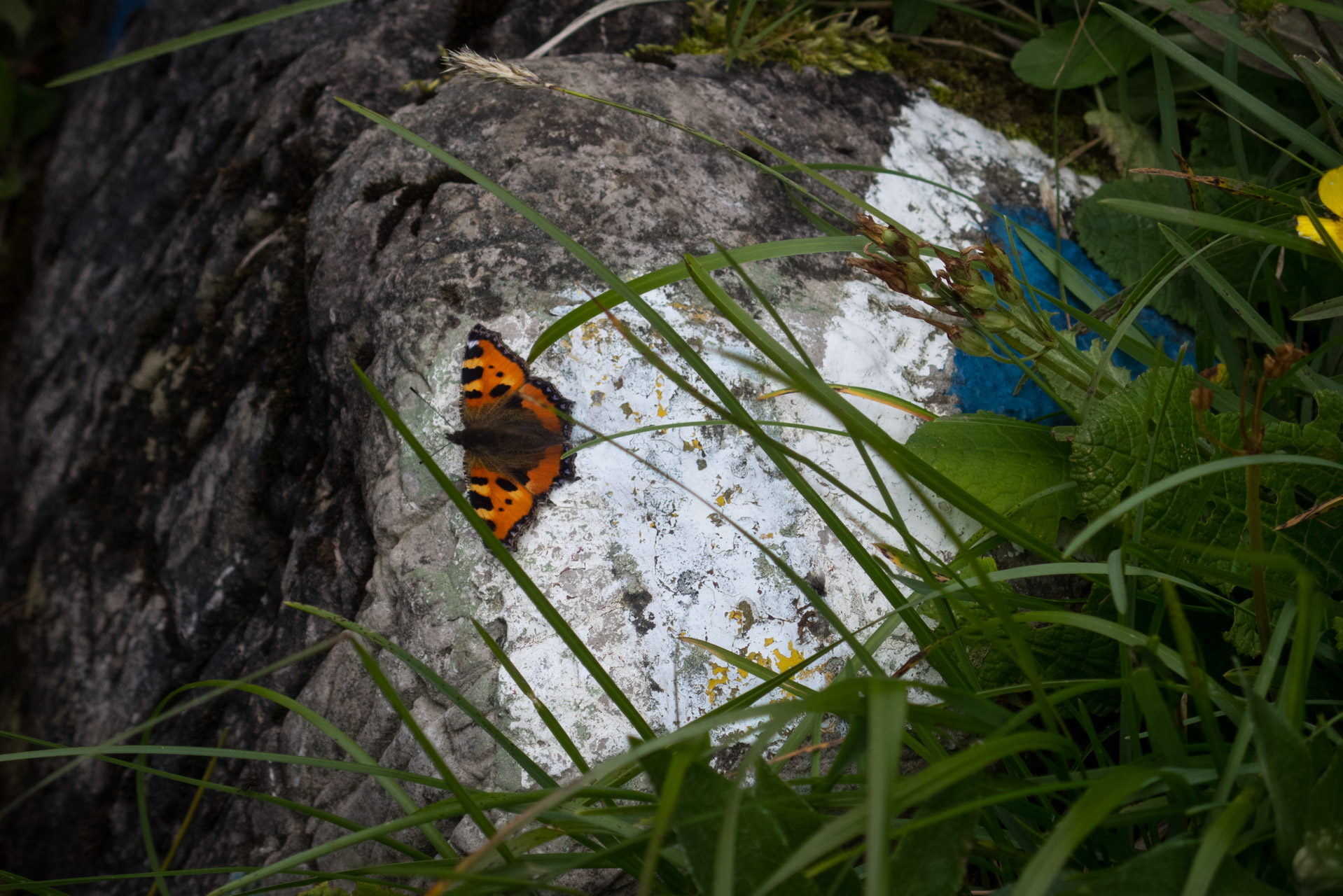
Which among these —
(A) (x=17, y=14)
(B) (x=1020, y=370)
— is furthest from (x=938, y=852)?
(A) (x=17, y=14)

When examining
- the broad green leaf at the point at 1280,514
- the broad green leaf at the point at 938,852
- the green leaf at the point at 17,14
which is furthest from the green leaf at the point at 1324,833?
the green leaf at the point at 17,14

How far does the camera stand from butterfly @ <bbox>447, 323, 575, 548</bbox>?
143cm

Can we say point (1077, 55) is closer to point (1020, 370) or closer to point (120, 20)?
point (1020, 370)

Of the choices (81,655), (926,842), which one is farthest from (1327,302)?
(81,655)

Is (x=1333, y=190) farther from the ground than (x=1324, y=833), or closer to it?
farther from the ground

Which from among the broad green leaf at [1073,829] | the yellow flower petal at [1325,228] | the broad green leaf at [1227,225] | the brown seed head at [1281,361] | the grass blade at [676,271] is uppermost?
the grass blade at [676,271]

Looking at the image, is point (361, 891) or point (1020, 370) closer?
point (361, 891)

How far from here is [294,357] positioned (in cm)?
192

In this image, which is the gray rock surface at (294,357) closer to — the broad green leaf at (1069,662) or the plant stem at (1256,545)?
the broad green leaf at (1069,662)

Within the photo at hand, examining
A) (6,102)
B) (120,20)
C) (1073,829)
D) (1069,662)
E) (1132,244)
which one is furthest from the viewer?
(6,102)

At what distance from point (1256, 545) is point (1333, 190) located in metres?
0.63

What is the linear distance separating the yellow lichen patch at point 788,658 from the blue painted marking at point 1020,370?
0.60 meters

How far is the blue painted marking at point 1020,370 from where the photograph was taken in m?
1.61

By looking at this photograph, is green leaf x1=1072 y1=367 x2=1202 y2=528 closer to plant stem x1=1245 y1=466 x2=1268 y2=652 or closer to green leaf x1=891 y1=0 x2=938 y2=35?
plant stem x1=1245 y1=466 x2=1268 y2=652
